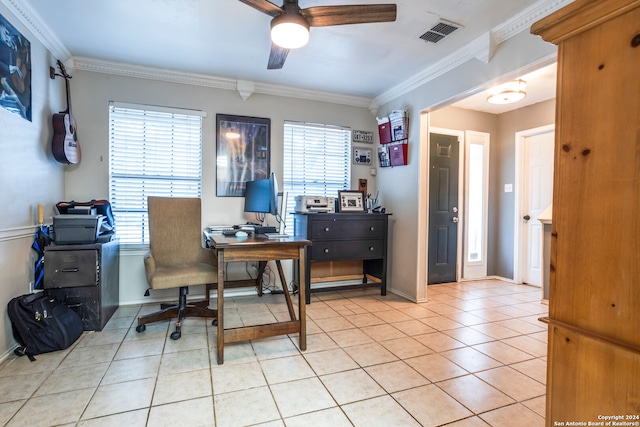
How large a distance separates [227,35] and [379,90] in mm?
2061

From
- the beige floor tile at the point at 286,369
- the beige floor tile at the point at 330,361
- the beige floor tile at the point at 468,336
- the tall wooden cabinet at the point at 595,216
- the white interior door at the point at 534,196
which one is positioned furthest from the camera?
the white interior door at the point at 534,196

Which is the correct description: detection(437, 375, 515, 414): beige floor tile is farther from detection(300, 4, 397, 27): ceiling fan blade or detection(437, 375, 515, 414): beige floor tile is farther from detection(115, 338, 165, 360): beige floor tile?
detection(300, 4, 397, 27): ceiling fan blade

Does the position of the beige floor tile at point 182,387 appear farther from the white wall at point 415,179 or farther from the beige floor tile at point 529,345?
the white wall at point 415,179

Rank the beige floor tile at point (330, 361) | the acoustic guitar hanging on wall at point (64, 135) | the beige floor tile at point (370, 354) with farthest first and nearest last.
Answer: the acoustic guitar hanging on wall at point (64, 135) → the beige floor tile at point (370, 354) → the beige floor tile at point (330, 361)

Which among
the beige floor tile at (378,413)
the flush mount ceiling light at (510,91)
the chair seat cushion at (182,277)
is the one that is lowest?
the beige floor tile at (378,413)

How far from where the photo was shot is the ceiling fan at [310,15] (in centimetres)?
192

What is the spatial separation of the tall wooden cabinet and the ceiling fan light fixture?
1.52 metres

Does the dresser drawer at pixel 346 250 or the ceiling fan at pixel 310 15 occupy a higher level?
the ceiling fan at pixel 310 15

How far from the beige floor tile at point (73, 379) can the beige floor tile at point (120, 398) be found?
0.13 metres

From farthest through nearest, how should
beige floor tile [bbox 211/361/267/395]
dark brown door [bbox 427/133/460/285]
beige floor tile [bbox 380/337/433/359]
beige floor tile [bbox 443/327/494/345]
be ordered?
1. dark brown door [bbox 427/133/460/285]
2. beige floor tile [bbox 443/327/494/345]
3. beige floor tile [bbox 380/337/433/359]
4. beige floor tile [bbox 211/361/267/395]

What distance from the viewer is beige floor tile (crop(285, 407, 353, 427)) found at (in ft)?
5.20

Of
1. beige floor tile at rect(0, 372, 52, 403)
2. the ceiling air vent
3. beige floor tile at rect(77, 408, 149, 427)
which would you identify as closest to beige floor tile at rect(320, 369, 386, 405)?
beige floor tile at rect(77, 408, 149, 427)

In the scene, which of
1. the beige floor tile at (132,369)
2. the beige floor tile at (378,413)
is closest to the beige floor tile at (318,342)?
the beige floor tile at (378,413)

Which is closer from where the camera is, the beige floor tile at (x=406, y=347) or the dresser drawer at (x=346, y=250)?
the beige floor tile at (x=406, y=347)
